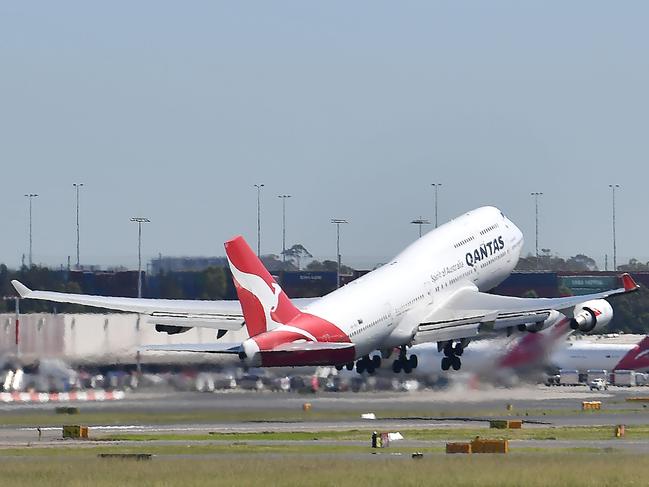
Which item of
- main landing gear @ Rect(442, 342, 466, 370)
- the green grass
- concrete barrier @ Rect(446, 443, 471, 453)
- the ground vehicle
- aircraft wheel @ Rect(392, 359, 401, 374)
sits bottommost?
the green grass

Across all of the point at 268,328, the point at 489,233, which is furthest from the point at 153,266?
the point at 268,328

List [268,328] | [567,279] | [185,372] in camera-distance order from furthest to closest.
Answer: [567,279], [185,372], [268,328]

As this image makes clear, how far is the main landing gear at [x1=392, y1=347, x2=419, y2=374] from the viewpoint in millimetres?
87438

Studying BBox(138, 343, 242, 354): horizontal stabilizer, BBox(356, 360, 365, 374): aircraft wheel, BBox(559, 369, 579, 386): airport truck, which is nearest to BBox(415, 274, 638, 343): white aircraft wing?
BBox(356, 360, 365, 374): aircraft wheel

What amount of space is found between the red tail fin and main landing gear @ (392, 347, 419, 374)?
14158mm

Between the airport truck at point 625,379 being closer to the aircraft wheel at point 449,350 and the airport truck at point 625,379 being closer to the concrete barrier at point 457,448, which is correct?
the aircraft wheel at point 449,350

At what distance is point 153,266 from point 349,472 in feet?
268

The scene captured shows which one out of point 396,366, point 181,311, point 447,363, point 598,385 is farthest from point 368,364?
point 598,385

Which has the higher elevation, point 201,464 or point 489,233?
point 489,233

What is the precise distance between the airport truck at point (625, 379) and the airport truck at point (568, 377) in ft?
10.1

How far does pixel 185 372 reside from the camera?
281 ft

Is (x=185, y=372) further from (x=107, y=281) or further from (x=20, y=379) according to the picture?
(x=107, y=281)

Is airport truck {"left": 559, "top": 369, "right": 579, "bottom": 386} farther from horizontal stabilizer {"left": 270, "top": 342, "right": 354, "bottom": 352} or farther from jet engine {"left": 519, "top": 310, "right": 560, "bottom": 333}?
horizontal stabilizer {"left": 270, "top": 342, "right": 354, "bottom": 352}

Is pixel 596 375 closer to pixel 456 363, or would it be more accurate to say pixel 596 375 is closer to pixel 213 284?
pixel 213 284
